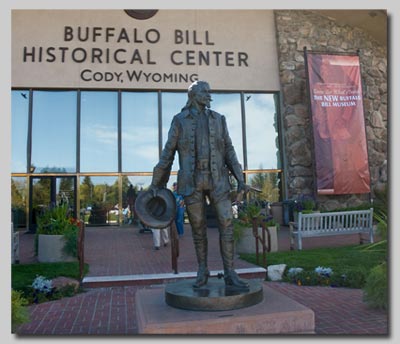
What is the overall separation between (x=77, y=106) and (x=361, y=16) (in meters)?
11.9

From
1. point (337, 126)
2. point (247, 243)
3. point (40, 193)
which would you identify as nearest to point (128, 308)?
point (247, 243)

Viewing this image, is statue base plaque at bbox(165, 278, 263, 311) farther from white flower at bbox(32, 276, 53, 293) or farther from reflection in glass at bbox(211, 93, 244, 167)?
reflection in glass at bbox(211, 93, 244, 167)

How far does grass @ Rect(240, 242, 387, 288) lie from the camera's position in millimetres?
6356

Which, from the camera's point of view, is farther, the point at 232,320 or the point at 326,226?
the point at 326,226

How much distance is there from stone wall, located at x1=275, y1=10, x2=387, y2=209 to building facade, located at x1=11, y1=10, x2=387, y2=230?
42 mm

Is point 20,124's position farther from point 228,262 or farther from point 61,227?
point 228,262

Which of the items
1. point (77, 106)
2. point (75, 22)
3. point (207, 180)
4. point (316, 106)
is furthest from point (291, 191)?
point (207, 180)

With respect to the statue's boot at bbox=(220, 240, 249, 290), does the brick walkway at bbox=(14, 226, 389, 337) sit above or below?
below

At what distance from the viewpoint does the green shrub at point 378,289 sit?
15.3 feet

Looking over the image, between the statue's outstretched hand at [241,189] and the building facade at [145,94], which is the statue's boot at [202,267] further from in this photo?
the building facade at [145,94]

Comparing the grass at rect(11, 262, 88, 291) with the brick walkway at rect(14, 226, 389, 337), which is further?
the grass at rect(11, 262, 88, 291)

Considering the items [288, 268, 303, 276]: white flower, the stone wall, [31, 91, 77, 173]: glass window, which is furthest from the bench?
[31, 91, 77, 173]: glass window

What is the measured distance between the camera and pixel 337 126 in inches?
637

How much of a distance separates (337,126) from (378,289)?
12.3 m
